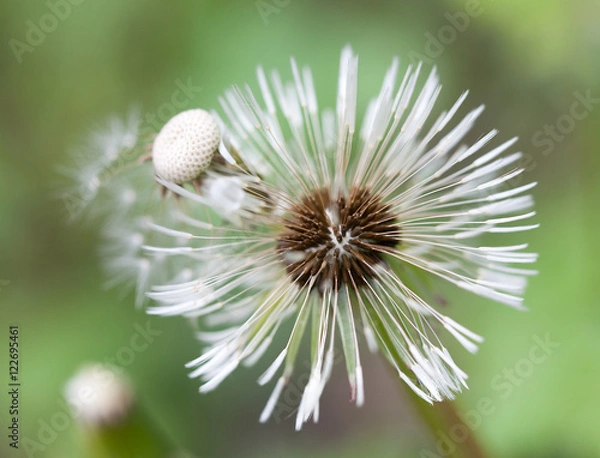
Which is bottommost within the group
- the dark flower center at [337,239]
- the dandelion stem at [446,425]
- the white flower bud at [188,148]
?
the dandelion stem at [446,425]

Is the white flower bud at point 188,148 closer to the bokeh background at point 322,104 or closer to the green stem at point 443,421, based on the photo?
the green stem at point 443,421

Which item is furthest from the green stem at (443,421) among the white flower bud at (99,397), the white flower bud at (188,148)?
the white flower bud at (99,397)

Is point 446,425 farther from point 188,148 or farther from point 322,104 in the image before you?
point 322,104

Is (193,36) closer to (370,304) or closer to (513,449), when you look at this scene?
(370,304)

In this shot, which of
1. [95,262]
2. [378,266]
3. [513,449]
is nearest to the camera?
[378,266]

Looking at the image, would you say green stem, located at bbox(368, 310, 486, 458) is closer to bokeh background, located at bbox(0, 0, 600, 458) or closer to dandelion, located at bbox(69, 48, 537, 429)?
dandelion, located at bbox(69, 48, 537, 429)

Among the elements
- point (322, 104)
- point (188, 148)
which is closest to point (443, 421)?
point (188, 148)

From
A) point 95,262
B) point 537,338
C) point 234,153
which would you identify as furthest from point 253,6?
point 537,338

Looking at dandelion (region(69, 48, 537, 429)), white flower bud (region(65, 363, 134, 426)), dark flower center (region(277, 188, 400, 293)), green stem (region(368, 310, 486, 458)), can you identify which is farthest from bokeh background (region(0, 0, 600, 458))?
dark flower center (region(277, 188, 400, 293))
